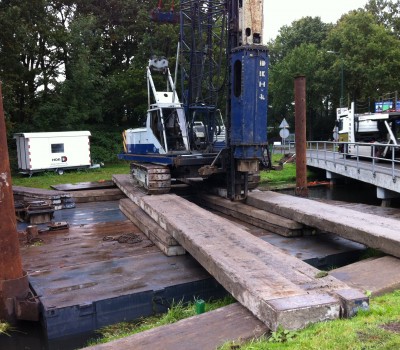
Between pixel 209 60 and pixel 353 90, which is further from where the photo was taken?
pixel 353 90

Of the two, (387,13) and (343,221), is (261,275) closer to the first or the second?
(343,221)

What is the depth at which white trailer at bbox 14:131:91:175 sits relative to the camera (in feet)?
78.1

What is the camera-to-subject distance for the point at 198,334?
14.8ft

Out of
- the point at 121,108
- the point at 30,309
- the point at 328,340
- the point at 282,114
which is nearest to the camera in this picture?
the point at 328,340

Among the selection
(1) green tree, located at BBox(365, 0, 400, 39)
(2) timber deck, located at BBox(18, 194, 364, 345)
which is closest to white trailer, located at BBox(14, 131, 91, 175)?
(2) timber deck, located at BBox(18, 194, 364, 345)

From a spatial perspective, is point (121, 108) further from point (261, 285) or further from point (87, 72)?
point (261, 285)

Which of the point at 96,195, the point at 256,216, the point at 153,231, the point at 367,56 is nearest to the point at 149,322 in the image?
the point at 153,231

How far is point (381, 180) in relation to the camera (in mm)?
14266

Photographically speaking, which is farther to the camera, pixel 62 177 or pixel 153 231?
pixel 62 177

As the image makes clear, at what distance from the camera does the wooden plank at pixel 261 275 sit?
4.48m

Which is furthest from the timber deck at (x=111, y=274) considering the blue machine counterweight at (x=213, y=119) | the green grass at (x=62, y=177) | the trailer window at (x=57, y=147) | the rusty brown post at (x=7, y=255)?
the trailer window at (x=57, y=147)

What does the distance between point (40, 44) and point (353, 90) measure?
29145mm

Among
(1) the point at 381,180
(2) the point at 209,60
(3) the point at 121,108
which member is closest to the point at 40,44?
(3) the point at 121,108

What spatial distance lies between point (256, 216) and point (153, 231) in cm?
277
